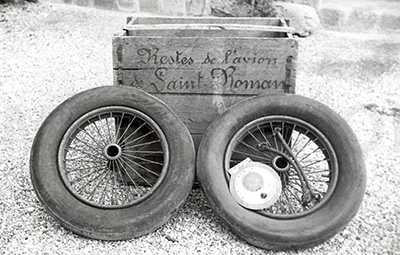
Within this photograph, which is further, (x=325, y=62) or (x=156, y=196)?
(x=325, y=62)

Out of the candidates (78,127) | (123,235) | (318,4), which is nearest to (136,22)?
(78,127)

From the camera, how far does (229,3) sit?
6320 mm

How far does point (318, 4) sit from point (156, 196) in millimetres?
4064

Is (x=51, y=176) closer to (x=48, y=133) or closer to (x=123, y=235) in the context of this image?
(x=48, y=133)

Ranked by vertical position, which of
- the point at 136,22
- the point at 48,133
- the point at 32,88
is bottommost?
the point at 32,88

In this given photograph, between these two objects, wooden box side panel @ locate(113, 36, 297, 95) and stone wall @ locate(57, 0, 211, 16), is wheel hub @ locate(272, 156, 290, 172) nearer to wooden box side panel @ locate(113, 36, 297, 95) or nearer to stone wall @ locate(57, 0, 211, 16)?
wooden box side panel @ locate(113, 36, 297, 95)

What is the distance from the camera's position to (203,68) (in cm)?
355

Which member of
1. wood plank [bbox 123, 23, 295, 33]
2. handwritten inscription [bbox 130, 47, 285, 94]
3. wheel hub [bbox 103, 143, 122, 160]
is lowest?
wheel hub [bbox 103, 143, 122, 160]

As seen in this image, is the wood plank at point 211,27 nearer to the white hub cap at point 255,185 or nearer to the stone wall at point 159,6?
the white hub cap at point 255,185

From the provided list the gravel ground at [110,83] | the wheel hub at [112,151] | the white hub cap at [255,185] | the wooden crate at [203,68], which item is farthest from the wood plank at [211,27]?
the gravel ground at [110,83]

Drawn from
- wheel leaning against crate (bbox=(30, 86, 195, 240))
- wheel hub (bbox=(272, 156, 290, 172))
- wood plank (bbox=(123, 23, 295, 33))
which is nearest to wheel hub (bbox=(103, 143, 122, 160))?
wheel leaning against crate (bbox=(30, 86, 195, 240))

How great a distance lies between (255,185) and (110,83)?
2.47 m

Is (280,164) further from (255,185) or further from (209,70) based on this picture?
(209,70)

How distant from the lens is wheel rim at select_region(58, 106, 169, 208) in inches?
133
